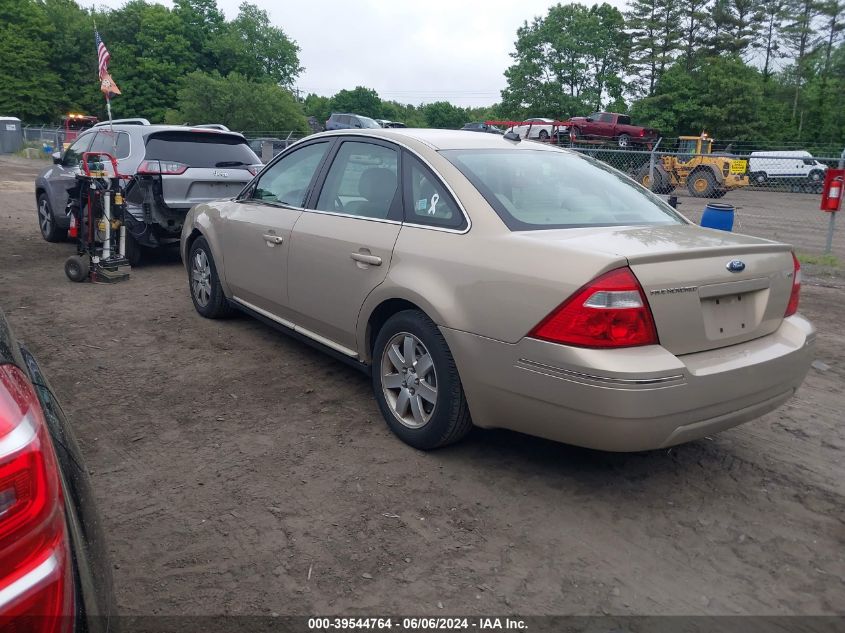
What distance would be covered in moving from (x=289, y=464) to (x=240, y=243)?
7.49 feet

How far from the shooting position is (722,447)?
12.7ft

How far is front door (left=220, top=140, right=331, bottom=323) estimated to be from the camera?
15.7 ft

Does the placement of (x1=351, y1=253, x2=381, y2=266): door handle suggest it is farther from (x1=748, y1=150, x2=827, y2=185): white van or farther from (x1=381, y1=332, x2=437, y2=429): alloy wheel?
(x1=748, y1=150, x2=827, y2=185): white van

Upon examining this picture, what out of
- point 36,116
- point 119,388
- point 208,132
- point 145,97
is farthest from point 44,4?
point 119,388

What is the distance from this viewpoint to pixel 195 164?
845 centimetres

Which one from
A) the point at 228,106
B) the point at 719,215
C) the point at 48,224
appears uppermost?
the point at 228,106

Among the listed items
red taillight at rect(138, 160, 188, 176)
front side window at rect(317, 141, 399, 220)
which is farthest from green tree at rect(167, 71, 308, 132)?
front side window at rect(317, 141, 399, 220)

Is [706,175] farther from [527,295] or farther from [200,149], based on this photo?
[527,295]

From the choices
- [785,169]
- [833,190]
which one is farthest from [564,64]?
[833,190]

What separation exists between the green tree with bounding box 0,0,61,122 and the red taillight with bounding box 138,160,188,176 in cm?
6565

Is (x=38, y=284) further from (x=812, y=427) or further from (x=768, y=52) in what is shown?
(x=768, y=52)

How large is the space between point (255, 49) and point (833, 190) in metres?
72.0

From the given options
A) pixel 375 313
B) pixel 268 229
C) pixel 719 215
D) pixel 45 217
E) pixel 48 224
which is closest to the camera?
pixel 375 313

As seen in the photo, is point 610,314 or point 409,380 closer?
point 610,314
